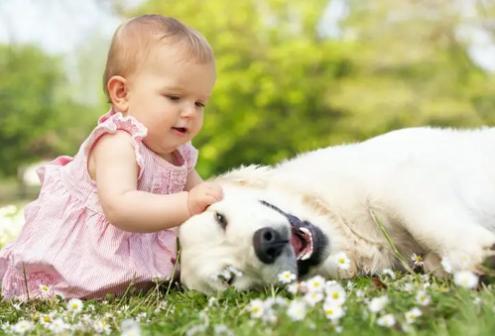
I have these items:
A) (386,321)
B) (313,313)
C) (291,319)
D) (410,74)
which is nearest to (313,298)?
(313,313)

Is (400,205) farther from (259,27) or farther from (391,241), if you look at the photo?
(259,27)

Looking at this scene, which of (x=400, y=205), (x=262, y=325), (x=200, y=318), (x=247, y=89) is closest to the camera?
(x=262, y=325)

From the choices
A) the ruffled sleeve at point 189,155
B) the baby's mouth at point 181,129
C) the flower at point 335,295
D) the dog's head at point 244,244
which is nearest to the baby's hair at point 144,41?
the baby's mouth at point 181,129

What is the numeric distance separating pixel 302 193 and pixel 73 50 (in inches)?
1072

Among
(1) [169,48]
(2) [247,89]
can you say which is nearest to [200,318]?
(1) [169,48]

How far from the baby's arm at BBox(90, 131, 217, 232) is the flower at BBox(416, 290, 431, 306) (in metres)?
1.30

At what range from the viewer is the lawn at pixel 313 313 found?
2.04 meters

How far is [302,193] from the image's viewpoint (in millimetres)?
3432

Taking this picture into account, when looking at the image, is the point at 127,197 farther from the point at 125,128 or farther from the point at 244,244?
A: the point at 244,244

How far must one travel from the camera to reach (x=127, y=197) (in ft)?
10.9

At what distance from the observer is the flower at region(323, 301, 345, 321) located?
6.88 ft

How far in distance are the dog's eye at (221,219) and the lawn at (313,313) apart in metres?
0.30

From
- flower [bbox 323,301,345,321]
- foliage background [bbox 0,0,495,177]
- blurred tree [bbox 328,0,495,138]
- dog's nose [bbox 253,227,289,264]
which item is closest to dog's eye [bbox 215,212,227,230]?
dog's nose [bbox 253,227,289,264]

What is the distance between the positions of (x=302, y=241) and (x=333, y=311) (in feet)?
3.44
